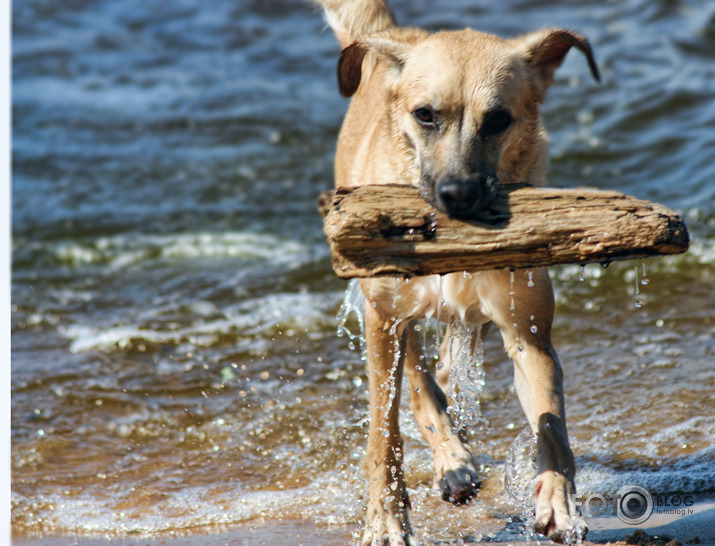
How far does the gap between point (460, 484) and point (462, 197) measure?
4.85ft

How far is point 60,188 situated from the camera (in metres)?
9.74

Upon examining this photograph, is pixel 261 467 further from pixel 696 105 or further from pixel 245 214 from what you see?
pixel 696 105

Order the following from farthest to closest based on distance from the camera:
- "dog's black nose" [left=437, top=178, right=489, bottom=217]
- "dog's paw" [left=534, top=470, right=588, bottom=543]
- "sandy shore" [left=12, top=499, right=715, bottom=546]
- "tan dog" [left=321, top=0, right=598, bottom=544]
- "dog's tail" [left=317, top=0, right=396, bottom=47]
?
"dog's tail" [left=317, top=0, right=396, bottom=47], "sandy shore" [left=12, top=499, right=715, bottom=546], "tan dog" [left=321, top=0, right=598, bottom=544], "dog's paw" [left=534, top=470, right=588, bottom=543], "dog's black nose" [left=437, top=178, right=489, bottom=217]

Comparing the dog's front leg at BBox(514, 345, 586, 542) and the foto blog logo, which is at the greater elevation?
the dog's front leg at BBox(514, 345, 586, 542)

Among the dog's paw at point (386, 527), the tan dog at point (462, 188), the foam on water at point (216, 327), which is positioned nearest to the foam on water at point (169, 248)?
the foam on water at point (216, 327)

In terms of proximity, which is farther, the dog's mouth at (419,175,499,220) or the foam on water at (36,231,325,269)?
the foam on water at (36,231,325,269)

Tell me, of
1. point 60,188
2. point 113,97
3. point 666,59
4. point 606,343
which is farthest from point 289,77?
point 606,343

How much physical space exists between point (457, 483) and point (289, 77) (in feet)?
32.3

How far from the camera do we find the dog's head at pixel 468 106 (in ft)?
10.8

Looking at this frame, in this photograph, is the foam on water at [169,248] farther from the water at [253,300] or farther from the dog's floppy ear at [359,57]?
the dog's floppy ear at [359,57]

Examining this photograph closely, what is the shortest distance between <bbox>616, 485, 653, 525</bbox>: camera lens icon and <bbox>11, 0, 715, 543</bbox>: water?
0.08 m

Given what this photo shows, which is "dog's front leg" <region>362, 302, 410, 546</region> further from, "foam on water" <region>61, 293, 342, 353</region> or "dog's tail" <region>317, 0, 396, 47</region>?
"foam on water" <region>61, 293, 342, 353</region>

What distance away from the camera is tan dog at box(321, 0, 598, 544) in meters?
3.35

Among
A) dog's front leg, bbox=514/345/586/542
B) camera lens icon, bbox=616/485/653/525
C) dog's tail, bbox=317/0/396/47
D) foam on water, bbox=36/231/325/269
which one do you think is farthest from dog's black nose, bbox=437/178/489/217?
foam on water, bbox=36/231/325/269
